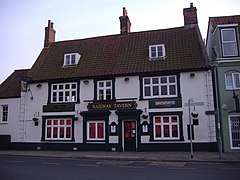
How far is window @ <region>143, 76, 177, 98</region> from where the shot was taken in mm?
20625

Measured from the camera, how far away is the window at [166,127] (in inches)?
787

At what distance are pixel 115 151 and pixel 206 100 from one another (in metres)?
8.24

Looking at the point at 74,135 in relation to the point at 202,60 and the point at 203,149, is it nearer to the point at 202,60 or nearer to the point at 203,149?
the point at 203,149

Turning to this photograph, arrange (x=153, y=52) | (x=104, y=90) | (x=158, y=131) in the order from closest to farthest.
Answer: (x=158, y=131) < (x=104, y=90) < (x=153, y=52)

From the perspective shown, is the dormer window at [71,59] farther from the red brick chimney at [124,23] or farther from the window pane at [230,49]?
the window pane at [230,49]

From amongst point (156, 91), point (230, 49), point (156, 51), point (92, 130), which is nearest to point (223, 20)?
point (230, 49)

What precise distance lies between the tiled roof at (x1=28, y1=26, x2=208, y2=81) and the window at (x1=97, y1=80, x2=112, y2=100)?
32.0 inches

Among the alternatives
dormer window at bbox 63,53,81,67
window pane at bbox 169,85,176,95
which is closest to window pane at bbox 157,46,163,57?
window pane at bbox 169,85,176,95

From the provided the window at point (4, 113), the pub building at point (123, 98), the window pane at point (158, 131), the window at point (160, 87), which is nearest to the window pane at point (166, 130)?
the pub building at point (123, 98)

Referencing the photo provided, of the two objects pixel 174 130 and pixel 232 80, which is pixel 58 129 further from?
pixel 232 80

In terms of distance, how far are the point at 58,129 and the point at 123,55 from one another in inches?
352

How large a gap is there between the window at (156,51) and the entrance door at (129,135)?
601cm

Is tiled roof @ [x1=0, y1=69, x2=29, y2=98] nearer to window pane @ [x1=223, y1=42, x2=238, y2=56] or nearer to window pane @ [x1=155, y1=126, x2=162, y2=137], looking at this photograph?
window pane @ [x1=155, y1=126, x2=162, y2=137]

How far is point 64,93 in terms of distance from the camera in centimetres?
2317
